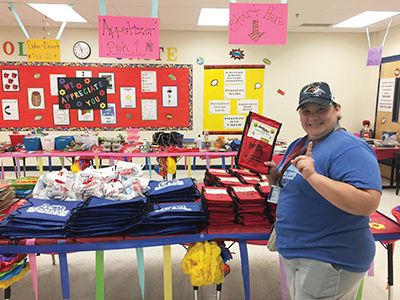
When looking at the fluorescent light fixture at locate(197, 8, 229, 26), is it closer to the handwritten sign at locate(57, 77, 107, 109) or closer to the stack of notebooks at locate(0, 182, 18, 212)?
the handwritten sign at locate(57, 77, 107, 109)

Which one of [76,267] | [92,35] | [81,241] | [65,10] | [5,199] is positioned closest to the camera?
[81,241]

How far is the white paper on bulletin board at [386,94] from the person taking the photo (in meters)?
5.27

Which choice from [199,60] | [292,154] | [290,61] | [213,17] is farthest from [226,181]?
[290,61]

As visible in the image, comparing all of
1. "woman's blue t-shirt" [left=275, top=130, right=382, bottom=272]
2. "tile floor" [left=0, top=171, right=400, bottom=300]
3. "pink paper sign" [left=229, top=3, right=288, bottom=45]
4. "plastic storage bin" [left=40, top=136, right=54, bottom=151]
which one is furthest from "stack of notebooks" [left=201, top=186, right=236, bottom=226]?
"plastic storage bin" [left=40, top=136, right=54, bottom=151]

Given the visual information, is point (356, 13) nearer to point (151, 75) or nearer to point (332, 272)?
point (151, 75)

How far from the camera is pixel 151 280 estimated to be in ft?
7.91

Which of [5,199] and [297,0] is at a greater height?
[297,0]

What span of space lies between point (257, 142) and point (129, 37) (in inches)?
70.5

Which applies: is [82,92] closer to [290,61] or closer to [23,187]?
[23,187]

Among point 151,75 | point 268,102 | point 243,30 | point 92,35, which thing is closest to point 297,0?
point 243,30

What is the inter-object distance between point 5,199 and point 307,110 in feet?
6.26

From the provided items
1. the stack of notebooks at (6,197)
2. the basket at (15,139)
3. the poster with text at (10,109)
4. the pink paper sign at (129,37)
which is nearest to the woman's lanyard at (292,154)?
the stack of notebooks at (6,197)

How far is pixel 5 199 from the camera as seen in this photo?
183cm

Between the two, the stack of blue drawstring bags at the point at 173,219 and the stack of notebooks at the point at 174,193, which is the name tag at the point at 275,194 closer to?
the stack of blue drawstring bags at the point at 173,219
